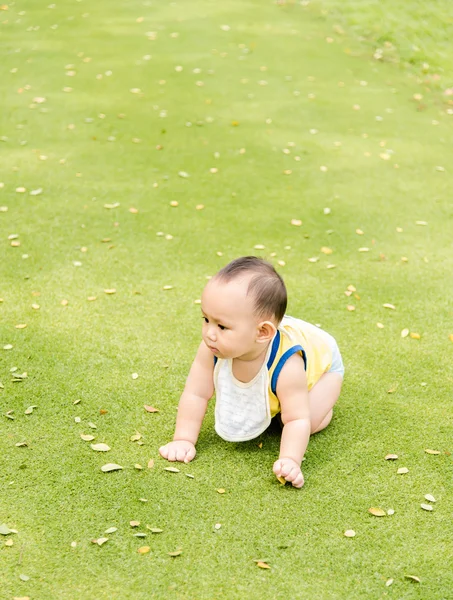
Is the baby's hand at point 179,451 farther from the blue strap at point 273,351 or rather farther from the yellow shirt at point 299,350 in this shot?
the blue strap at point 273,351

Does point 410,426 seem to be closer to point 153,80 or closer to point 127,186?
point 127,186

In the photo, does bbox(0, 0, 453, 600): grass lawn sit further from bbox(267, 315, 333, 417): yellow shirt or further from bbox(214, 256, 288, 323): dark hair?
bbox(214, 256, 288, 323): dark hair

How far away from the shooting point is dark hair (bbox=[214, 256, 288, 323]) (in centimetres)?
304

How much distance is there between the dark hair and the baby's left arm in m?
0.29

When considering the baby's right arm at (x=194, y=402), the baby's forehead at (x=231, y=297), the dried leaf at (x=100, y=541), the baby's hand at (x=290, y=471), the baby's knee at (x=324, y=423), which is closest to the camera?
the dried leaf at (x=100, y=541)

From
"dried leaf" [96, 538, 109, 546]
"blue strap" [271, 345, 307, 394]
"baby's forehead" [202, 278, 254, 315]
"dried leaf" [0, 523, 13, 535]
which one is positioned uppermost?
"baby's forehead" [202, 278, 254, 315]

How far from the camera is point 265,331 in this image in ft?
10.3

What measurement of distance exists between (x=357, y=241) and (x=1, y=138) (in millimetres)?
4092

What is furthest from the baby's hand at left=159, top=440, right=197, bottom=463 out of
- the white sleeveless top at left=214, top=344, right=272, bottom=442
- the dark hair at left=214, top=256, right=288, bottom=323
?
the dark hair at left=214, top=256, right=288, bottom=323

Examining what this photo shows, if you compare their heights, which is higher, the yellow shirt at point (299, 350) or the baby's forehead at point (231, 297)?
the baby's forehead at point (231, 297)

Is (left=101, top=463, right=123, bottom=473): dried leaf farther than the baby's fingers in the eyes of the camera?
Yes

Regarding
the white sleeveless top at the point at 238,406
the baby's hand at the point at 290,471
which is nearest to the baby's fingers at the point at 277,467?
the baby's hand at the point at 290,471

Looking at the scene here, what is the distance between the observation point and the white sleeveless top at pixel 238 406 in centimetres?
335

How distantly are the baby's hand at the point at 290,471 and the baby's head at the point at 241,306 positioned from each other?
1.63 ft
